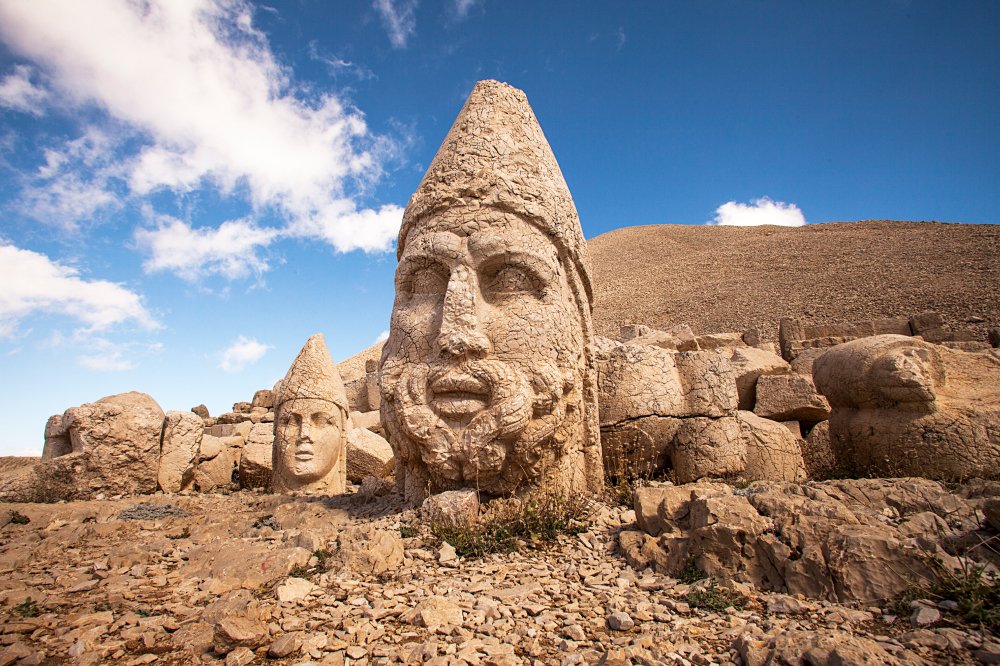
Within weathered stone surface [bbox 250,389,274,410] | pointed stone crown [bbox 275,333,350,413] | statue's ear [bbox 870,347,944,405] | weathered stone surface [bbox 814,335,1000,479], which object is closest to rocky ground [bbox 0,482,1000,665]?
weathered stone surface [bbox 814,335,1000,479]

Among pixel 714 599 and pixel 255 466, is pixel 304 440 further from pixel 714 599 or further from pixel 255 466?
pixel 714 599

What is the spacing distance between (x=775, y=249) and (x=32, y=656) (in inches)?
2056

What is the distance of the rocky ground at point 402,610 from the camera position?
6.54 feet

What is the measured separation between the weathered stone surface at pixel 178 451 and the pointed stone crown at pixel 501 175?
14.3 ft

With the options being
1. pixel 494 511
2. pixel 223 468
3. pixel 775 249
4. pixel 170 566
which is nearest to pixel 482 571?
pixel 494 511

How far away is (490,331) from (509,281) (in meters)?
0.41

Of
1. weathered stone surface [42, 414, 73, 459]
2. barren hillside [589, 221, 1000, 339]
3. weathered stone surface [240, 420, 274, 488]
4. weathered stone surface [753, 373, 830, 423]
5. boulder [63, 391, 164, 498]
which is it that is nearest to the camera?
weathered stone surface [753, 373, 830, 423]

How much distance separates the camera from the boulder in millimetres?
6152

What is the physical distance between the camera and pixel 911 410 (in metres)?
4.45

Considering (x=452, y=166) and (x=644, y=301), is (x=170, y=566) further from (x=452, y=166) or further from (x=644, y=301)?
(x=644, y=301)

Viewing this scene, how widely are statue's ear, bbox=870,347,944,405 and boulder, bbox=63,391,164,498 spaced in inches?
303

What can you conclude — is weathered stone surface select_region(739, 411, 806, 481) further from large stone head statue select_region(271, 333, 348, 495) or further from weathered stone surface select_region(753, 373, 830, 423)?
large stone head statue select_region(271, 333, 348, 495)

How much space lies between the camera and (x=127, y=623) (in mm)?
2293

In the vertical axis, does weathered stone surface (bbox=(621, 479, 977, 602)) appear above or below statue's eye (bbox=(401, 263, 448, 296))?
below
